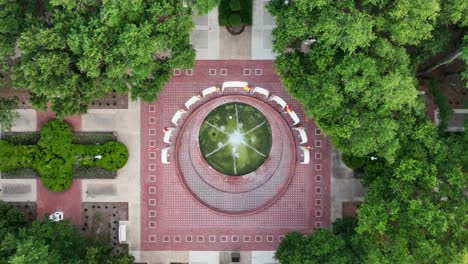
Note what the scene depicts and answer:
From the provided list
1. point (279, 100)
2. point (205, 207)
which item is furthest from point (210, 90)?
point (205, 207)

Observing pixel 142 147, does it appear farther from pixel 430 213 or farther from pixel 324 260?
pixel 430 213

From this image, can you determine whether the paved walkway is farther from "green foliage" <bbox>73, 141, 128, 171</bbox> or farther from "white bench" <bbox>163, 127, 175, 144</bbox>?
"green foliage" <bbox>73, 141, 128, 171</bbox>

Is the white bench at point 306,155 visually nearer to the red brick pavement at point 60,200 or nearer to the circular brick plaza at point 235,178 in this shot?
the circular brick plaza at point 235,178

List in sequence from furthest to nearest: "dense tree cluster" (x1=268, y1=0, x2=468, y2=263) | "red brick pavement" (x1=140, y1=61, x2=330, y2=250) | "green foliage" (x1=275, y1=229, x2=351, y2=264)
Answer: "red brick pavement" (x1=140, y1=61, x2=330, y2=250) < "green foliage" (x1=275, y1=229, x2=351, y2=264) < "dense tree cluster" (x1=268, y1=0, x2=468, y2=263)

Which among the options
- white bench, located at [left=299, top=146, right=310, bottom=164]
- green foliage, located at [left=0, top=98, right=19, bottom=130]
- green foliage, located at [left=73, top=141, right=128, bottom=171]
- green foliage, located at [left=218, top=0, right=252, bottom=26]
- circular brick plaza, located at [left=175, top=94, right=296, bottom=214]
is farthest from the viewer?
circular brick plaza, located at [left=175, top=94, right=296, bottom=214]

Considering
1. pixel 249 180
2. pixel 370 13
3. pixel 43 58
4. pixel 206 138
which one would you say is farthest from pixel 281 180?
pixel 43 58

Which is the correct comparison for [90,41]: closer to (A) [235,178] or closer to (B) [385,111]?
(A) [235,178]

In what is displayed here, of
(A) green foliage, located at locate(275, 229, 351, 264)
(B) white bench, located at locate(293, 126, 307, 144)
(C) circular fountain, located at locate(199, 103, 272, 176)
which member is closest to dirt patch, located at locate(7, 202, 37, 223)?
(C) circular fountain, located at locate(199, 103, 272, 176)

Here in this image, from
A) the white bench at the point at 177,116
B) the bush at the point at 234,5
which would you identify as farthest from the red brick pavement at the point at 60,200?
the bush at the point at 234,5
